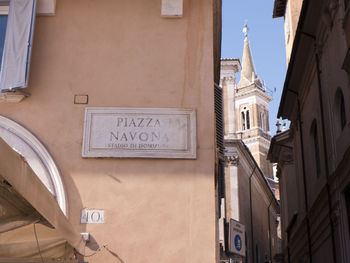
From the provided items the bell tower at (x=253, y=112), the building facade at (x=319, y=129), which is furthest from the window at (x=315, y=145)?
the bell tower at (x=253, y=112)

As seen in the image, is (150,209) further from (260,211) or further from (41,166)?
(260,211)

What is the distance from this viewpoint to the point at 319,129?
624 inches

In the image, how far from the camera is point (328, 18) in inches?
555

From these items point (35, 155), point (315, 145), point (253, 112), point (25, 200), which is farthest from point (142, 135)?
point (253, 112)

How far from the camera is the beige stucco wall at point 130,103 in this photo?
802cm

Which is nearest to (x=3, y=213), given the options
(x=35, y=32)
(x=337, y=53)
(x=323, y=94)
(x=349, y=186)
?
(x=35, y=32)

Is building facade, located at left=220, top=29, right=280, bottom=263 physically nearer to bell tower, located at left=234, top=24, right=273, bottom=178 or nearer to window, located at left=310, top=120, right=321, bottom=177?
window, located at left=310, top=120, right=321, bottom=177

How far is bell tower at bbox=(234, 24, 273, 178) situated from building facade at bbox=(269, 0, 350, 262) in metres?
53.2

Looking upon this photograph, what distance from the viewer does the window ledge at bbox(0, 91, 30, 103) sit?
8.64 metres

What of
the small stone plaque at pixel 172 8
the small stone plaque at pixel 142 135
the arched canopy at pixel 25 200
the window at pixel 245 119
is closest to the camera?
the arched canopy at pixel 25 200

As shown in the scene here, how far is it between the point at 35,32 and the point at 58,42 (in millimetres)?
395

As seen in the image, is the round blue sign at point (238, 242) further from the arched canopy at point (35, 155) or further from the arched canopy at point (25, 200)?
the arched canopy at point (25, 200)

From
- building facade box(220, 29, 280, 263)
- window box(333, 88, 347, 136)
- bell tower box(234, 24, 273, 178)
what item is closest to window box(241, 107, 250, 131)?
bell tower box(234, 24, 273, 178)

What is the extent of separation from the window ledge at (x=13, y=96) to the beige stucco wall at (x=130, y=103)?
0.08 m
